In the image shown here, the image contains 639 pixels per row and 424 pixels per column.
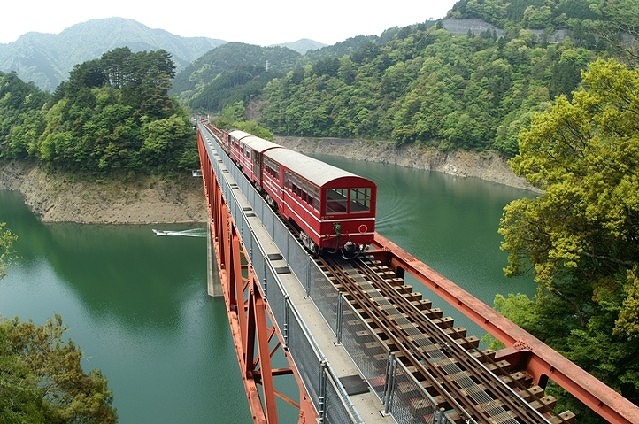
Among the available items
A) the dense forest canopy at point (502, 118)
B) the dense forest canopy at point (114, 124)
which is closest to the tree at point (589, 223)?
the dense forest canopy at point (502, 118)

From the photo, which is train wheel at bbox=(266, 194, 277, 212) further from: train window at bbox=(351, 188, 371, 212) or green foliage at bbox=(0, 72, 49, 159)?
green foliage at bbox=(0, 72, 49, 159)

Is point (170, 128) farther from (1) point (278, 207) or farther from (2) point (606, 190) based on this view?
(2) point (606, 190)

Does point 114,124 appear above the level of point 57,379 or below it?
above

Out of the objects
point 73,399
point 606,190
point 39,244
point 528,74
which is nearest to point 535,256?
point 606,190

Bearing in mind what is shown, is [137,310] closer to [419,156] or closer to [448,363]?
[448,363]

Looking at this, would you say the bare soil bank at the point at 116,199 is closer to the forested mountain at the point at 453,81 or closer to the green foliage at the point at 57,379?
the green foliage at the point at 57,379

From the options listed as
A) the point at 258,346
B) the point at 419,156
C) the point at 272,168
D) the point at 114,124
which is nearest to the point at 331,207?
the point at 258,346
